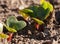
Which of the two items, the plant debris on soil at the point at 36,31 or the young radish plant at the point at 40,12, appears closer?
the plant debris on soil at the point at 36,31

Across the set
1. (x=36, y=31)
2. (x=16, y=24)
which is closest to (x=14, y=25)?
(x=16, y=24)

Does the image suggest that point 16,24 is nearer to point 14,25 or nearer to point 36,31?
point 14,25

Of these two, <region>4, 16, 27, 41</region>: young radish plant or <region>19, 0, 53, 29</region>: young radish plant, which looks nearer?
<region>4, 16, 27, 41</region>: young radish plant

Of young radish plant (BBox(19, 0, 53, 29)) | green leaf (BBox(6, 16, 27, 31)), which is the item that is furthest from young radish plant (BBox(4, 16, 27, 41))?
young radish plant (BBox(19, 0, 53, 29))

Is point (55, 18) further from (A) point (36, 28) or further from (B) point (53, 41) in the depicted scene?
(B) point (53, 41)

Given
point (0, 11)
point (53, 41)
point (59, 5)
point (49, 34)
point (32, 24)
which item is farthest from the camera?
point (59, 5)

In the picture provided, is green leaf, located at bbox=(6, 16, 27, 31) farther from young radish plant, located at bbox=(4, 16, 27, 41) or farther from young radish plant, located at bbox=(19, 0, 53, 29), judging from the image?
young radish plant, located at bbox=(19, 0, 53, 29)

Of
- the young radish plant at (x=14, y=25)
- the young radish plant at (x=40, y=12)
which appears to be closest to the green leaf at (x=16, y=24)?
the young radish plant at (x=14, y=25)

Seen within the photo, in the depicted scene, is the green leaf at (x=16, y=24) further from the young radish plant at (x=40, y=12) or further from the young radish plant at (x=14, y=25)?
the young radish plant at (x=40, y=12)

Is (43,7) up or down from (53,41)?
up

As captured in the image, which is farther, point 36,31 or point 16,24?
point 36,31

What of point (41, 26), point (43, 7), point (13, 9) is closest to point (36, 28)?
point (41, 26)
